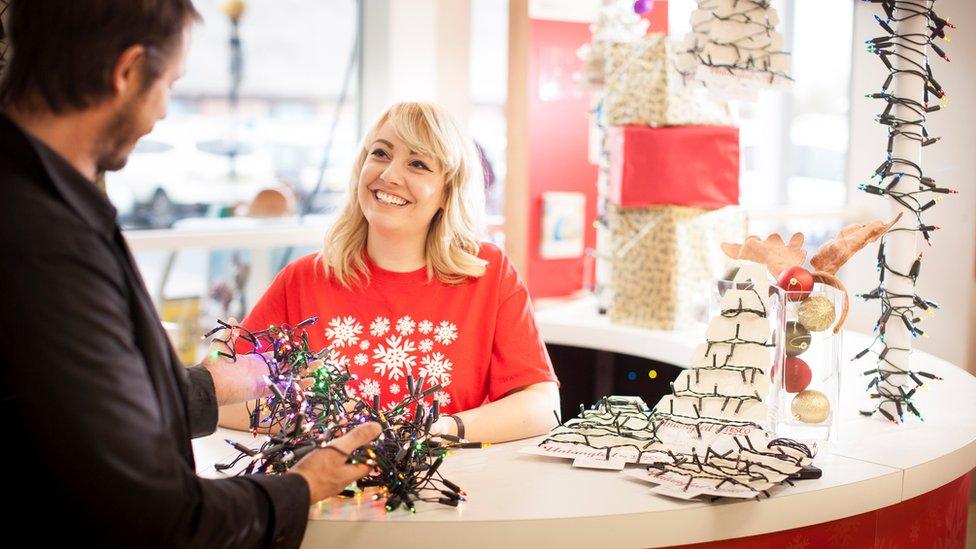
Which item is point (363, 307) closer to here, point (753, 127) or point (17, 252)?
point (17, 252)

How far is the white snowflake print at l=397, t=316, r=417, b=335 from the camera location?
7.14 ft

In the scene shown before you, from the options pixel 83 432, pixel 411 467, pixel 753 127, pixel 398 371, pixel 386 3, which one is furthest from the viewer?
pixel 753 127

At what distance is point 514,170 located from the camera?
157 inches

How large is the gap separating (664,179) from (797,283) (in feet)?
4.05

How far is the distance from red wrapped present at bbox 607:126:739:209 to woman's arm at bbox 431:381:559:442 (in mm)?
1125

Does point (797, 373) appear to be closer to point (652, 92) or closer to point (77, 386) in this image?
point (77, 386)

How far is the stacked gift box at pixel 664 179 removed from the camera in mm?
3025

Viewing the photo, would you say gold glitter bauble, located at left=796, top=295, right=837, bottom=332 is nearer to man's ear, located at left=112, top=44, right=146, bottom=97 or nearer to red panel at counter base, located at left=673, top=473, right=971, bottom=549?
red panel at counter base, located at left=673, top=473, right=971, bottom=549

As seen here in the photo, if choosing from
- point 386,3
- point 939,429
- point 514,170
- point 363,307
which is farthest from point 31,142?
point 386,3

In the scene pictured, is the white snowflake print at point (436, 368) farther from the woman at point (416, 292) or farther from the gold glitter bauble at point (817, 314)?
the gold glitter bauble at point (817, 314)

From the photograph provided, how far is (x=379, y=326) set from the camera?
7.14 feet

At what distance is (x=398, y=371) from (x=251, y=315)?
37 centimetres

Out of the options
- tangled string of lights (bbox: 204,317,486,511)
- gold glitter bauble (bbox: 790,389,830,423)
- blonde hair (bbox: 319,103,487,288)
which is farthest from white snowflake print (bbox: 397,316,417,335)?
gold glitter bauble (bbox: 790,389,830,423)

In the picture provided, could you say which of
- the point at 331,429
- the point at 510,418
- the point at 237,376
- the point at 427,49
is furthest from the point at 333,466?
the point at 427,49
